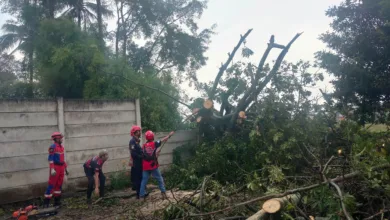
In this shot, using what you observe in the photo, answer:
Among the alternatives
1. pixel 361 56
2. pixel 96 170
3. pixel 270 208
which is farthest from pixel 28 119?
pixel 361 56

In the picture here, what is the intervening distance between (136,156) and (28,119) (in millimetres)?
2100

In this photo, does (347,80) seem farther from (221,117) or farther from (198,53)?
(198,53)

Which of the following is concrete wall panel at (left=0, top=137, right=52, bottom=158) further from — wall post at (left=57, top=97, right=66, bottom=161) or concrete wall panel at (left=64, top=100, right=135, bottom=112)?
concrete wall panel at (left=64, top=100, right=135, bottom=112)

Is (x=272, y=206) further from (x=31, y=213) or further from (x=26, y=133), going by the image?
(x=26, y=133)

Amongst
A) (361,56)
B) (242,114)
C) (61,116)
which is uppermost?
(361,56)

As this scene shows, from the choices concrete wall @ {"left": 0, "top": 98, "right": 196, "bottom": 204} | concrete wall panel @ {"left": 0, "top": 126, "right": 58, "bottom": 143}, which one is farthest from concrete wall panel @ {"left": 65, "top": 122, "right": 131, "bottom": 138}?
concrete wall panel @ {"left": 0, "top": 126, "right": 58, "bottom": 143}

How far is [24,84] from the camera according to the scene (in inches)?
599

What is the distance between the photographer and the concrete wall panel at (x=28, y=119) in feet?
19.3

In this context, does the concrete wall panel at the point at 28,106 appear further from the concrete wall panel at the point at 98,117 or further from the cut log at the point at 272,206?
the cut log at the point at 272,206

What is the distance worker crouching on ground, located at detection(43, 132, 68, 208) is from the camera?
19.1 ft

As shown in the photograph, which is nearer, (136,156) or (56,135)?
(56,135)

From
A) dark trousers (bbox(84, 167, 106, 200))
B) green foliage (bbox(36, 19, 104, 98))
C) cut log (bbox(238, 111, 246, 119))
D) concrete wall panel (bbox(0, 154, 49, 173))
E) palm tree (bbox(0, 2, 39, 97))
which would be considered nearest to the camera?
concrete wall panel (bbox(0, 154, 49, 173))

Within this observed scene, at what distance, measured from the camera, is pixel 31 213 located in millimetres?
4871

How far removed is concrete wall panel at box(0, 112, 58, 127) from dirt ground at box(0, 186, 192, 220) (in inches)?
60.9
